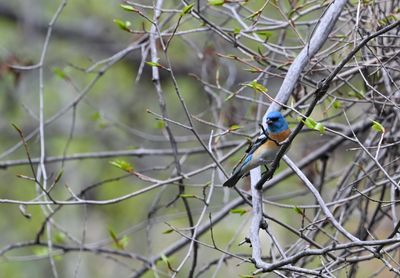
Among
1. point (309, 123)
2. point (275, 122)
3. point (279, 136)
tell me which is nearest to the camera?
point (309, 123)

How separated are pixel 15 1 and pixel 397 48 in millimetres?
7477

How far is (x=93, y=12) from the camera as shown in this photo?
1032cm

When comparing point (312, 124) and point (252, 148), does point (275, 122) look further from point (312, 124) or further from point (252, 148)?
point (312, 124)

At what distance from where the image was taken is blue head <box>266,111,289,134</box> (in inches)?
119

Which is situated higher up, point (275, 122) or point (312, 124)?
point (275, 122)

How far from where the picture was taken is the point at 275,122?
307cm

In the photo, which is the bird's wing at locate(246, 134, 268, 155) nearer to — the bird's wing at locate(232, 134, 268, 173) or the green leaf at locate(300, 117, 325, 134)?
the bird's wing at locate(232, 134, 268, 173)

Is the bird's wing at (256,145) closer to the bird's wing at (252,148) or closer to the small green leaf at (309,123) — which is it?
the bird's wing at (252,148)

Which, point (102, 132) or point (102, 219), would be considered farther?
point (102, 219)

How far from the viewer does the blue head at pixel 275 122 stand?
3014 millimetres

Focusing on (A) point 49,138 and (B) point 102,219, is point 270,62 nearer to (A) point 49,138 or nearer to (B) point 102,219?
(A) point 49,138

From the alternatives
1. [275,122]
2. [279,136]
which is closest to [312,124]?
[275,122]

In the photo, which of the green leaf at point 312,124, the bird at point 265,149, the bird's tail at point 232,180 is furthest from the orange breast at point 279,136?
the green leaf at point 312,124

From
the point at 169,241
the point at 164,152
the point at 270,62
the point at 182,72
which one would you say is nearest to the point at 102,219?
the point at 169,241
